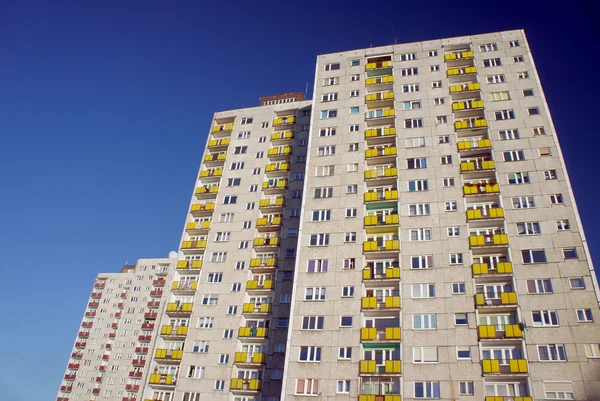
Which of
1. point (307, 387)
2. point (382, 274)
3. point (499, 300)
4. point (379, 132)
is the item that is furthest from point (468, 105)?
point (307, 387)

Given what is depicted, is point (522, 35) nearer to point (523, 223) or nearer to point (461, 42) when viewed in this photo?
point (461, 42)

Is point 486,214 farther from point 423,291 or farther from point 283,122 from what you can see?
point 283,122

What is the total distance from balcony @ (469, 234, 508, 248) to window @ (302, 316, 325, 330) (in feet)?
57.6

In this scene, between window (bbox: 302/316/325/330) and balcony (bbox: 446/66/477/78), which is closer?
window (bbox: 302/316/325/330)

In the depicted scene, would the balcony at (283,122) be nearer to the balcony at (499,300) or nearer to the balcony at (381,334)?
the balcony at (381,334)

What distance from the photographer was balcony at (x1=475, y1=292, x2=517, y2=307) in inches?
1786

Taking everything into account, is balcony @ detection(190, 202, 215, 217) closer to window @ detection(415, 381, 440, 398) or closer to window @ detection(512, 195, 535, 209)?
window @ detection(415, 381, 440, 398)

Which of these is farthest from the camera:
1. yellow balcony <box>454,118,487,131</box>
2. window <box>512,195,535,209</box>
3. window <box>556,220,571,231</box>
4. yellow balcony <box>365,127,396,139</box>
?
yellow balcony <box>365,127,396,139</box>

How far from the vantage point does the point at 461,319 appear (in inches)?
1801

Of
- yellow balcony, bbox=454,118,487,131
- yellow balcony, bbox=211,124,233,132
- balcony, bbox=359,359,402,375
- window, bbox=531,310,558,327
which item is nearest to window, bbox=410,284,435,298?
balcony, bbox=359,359,402,375

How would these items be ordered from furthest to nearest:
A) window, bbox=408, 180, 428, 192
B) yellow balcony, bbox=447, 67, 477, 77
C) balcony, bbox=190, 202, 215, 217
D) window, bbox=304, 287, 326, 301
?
1. balcony, bbox=190, 202, 215, 217
2. yellow balcony, bbox=447, 67, 477, 77
3. window, bbox=408, 180, 428, 192
4. window, bbox=304, 287, 326, 301

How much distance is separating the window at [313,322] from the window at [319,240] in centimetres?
878

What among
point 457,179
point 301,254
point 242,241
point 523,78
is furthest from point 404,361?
point 523,78

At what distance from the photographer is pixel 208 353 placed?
2229 inches
